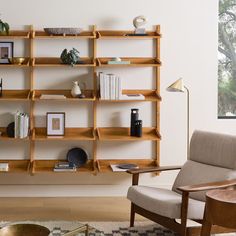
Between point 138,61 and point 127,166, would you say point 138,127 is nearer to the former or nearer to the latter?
point 127,166

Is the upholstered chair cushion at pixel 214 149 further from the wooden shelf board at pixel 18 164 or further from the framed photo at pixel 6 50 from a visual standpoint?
the framed photo at pixel 6 50

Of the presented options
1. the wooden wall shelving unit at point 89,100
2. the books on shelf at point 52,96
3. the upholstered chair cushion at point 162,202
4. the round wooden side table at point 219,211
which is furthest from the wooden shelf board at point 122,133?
the round wooden side table at point 219,211

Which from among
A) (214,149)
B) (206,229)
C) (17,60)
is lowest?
(206,229)

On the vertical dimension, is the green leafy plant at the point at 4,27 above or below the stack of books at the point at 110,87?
above

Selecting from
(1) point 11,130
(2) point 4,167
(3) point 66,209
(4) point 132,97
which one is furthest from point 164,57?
(2) point 4,167

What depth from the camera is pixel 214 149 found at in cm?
532

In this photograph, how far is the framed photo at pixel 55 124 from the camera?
6387 millimetres

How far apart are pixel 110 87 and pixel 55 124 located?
27.4 inches

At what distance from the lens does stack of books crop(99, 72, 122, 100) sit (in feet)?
20.6

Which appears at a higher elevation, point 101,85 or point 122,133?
point 101,85

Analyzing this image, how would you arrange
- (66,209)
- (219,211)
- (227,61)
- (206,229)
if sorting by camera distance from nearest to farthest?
(219,211)
(206,229)
(66,209)
(227,61)

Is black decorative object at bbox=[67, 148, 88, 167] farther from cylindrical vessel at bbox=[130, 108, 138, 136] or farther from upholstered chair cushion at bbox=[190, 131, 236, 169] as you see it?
upholstered chair cushion at bbox=[190, 131, 236, 169]

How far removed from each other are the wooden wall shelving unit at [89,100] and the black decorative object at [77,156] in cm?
7

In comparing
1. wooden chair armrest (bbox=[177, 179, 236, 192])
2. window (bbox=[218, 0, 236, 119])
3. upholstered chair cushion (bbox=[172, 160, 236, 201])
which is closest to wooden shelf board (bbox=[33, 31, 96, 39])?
window (bbox=[218, 0, 236, 119])
